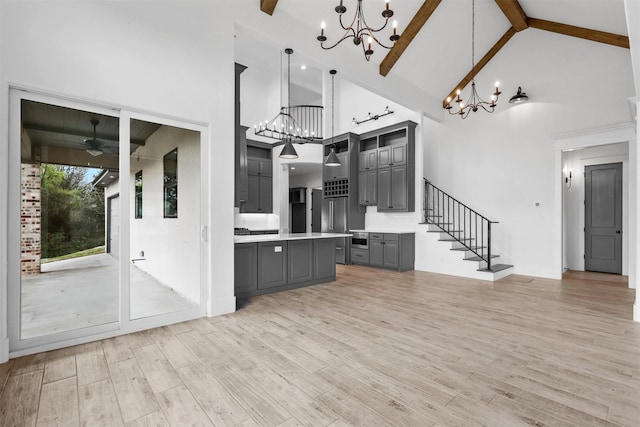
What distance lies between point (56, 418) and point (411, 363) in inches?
93.0

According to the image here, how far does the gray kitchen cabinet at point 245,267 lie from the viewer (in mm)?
4312

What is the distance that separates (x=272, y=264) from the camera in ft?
15.4

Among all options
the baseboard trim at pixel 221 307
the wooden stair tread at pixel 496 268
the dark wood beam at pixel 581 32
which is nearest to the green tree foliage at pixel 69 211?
the baseboard trim at pixel 221 307

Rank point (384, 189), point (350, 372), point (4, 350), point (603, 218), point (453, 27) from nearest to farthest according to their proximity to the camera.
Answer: point (350, 372), point (4, 350), point (453, 27), point (603, 218), point (384, 189)

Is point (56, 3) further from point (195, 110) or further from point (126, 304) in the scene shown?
point (126, 304)

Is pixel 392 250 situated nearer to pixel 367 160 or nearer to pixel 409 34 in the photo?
pixel 367 160

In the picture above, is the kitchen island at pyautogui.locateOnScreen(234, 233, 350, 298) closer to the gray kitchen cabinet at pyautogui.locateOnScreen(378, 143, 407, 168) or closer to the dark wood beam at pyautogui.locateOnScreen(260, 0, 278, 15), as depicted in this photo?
the gray kitchen cabinet at pyautogui.locateOnScreen(378, 143, 407, 168)

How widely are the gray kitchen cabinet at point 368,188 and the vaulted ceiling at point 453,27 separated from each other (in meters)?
2.23

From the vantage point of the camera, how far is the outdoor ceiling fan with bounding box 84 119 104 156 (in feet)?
9.93

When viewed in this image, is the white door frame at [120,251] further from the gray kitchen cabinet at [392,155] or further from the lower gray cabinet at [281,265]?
the gray kitchen cabinet at [392,155]

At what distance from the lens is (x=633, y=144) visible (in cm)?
511

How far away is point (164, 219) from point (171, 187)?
40 cm

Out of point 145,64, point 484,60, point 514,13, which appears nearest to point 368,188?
point 484,60

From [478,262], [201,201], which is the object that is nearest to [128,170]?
[201,201]
